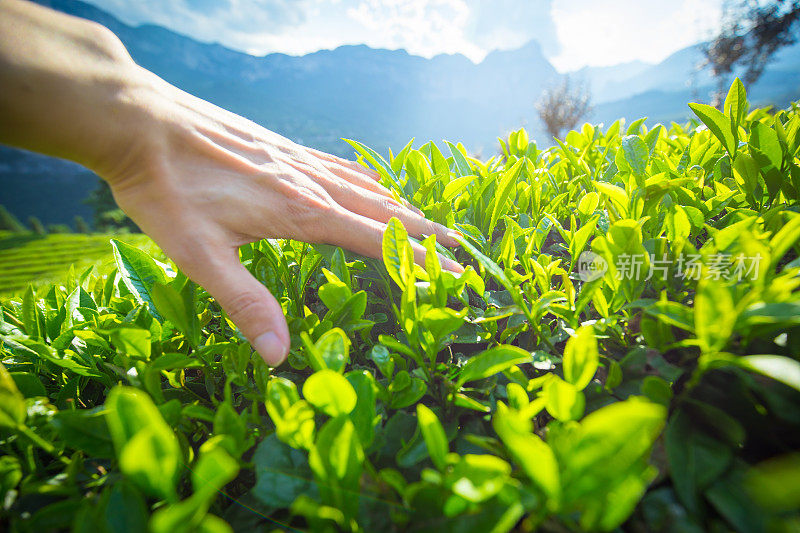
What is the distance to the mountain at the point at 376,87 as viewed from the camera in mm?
130125

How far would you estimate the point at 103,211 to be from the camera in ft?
98.9

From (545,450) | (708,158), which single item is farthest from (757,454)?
(708,158)

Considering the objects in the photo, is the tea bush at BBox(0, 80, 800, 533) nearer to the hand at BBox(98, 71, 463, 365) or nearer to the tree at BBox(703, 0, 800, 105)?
the hand at BBox(98, 71, 463, 365)

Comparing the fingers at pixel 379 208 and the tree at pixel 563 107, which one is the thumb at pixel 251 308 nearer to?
the fingers at pixel 379 208

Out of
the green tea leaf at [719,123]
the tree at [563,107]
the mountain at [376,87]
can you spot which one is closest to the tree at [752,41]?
the tree at [563,107]

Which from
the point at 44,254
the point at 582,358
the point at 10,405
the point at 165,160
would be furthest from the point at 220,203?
the point at 44,254

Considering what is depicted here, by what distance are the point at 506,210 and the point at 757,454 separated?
902mm

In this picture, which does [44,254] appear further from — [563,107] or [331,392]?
[563,107]

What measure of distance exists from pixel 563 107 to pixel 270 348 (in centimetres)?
2768

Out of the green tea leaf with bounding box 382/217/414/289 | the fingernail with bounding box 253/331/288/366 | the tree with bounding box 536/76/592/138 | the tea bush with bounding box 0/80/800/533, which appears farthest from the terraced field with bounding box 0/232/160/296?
the tree with bounding box 536/76/592/138

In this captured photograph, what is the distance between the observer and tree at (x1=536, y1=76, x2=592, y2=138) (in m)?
22.9

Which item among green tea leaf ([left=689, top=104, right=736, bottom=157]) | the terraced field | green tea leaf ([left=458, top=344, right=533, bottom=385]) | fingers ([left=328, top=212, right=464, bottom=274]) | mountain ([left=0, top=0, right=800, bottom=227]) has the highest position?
mountain ([left=0, top=0, right=800, bottom=227])

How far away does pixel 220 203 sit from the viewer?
106 cm

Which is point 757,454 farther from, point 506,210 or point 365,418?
point 506,210
